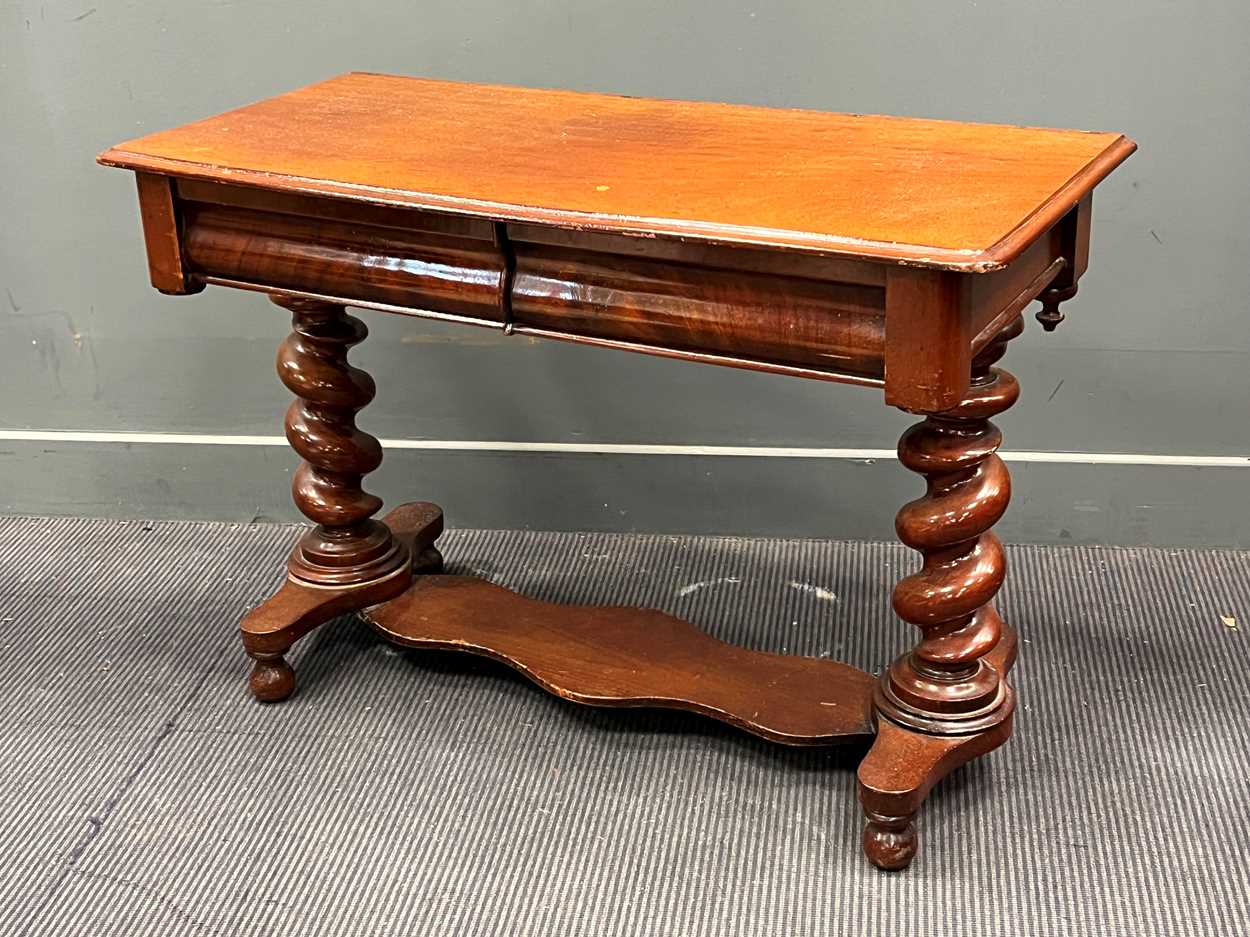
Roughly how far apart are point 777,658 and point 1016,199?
855mm

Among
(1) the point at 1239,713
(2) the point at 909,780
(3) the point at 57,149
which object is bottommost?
(1) the point at 1239,713

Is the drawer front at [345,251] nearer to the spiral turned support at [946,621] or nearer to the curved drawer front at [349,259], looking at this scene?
the curved drawer front at [349,259]

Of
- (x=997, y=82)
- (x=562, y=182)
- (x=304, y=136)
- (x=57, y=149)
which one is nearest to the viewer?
(x=562, y=182)

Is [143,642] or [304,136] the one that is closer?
[304,136]

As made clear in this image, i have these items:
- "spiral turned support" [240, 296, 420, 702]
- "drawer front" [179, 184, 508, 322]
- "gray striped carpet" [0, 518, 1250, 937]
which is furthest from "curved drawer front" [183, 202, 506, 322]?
"gray striped carpet" [0, 518, 1250, 937]

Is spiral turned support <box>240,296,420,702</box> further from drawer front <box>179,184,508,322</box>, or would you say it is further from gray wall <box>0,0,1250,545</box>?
gray wall <box>0,0,1250,545</box>

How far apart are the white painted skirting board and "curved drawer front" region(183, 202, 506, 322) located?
882 millimetres

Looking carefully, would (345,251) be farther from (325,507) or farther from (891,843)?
(891,843)

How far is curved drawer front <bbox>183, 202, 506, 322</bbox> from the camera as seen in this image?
1866 millimetres

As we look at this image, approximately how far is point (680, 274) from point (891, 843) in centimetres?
79

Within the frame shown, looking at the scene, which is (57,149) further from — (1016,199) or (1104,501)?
(1104,501)

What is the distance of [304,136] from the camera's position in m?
2.05

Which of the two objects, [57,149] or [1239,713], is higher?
[57,149]

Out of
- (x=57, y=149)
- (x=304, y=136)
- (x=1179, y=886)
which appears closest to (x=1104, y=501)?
(x=1179, y=886)
